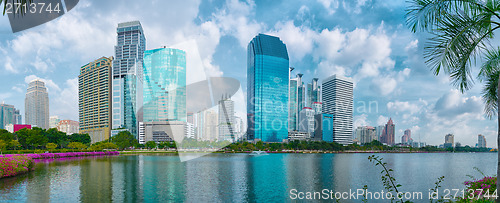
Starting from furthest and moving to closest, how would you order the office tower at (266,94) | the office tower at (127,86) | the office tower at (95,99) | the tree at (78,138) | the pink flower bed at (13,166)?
1. the office tower at (266,94)
2. the office tower at (95,99)
3. the office tower at (127,86)
4. the tree at (78,138)
5. the pink flower bed at (13,166)

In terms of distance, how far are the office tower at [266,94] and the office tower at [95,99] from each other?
281 feet

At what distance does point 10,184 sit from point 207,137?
132 meters

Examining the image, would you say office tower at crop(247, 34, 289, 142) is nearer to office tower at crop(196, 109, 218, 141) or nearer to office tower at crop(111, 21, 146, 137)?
office tower at crop(196, 109, 218, 141)

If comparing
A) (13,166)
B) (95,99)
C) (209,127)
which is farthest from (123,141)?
(13,166)

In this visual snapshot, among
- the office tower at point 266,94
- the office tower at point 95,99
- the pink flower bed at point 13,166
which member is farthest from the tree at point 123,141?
the office tower at point 266,94

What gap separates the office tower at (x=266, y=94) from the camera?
189 meters

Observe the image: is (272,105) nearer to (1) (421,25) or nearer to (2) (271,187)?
(2) (271,187)

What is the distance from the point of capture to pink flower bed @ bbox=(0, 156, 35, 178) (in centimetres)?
3006

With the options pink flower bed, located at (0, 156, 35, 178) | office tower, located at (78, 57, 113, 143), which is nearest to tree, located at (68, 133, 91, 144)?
office tower, located at (78, 57, 113, 143)

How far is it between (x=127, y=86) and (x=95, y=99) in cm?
2042

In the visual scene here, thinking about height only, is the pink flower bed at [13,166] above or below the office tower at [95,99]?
below

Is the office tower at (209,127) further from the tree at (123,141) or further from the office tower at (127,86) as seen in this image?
the office tower at (127,86)

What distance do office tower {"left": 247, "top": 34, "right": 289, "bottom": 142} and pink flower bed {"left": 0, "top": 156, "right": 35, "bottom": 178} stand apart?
15518 cm

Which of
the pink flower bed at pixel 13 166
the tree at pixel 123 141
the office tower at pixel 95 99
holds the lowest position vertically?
the tree at pixel 123 141
